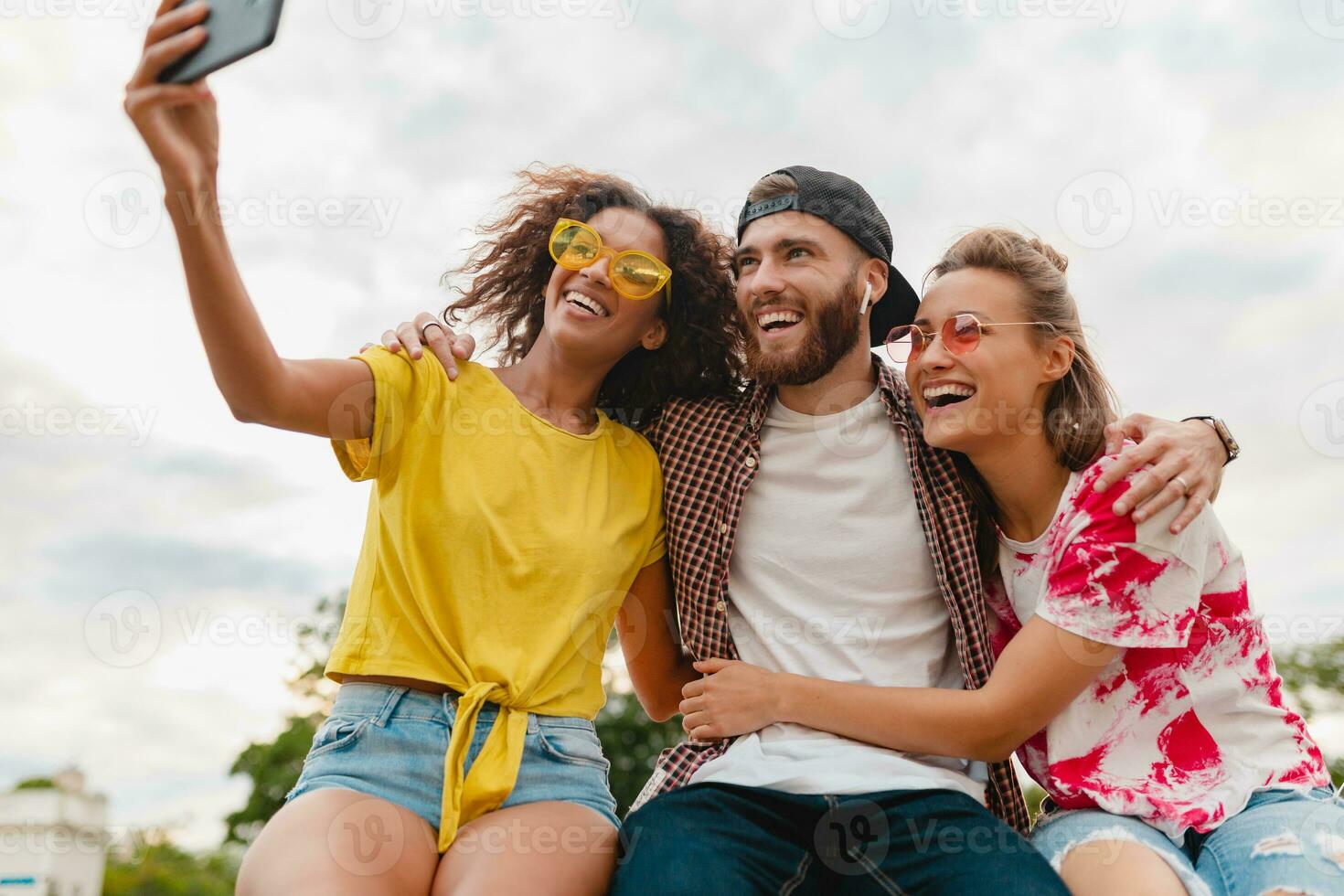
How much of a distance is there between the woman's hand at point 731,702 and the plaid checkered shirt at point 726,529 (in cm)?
14

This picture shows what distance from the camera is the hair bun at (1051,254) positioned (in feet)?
12.4

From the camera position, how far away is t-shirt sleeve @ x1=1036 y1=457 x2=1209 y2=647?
9.76ft

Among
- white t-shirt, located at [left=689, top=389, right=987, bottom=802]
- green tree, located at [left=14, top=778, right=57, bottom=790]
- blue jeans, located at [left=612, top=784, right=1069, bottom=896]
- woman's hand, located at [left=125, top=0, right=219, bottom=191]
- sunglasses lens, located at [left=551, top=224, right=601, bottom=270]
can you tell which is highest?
woman's hand, located at [left=125, top=0, right=219, bottom=191]

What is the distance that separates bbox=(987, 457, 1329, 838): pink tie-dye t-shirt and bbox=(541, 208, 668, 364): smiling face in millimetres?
1573

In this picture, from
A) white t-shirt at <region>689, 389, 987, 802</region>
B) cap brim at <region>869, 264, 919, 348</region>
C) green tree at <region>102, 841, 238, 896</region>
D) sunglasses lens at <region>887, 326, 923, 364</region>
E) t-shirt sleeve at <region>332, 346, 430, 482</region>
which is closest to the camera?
t-shirt sleeve at <region>332, 346, 430, 482</region>

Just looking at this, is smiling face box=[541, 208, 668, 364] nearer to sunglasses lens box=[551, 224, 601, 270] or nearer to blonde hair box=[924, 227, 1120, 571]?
sunglasses lens box=[551, 224, 601, 270]

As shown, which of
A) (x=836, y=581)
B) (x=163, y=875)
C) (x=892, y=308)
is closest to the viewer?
(x=836, y=581)

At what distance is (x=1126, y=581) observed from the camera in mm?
3002

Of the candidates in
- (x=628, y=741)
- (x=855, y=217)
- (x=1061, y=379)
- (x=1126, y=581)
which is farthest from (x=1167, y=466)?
(x=628, y=741)

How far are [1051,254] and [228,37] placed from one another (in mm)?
2803

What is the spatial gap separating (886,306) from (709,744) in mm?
1840

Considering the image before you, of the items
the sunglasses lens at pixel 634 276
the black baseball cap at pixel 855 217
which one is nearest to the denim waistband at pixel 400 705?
the sunglasses lens at pixel 634 276

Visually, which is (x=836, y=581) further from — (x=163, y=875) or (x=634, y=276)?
(x=163, y=875)

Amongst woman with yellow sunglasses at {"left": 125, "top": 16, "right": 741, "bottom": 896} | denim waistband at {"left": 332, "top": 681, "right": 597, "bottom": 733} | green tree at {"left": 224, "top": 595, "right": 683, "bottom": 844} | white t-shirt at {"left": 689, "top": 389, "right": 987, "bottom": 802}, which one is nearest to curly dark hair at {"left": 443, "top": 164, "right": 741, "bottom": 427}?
woman with yellow sunglasses at {"left": 125, "top": 16, "right": 741, "bottom": 896}
